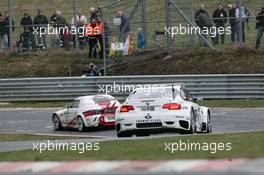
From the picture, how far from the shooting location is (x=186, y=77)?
3203 cm

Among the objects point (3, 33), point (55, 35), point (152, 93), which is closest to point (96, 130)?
point (152, 93)

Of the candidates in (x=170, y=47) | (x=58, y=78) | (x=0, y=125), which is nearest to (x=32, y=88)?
(x=58, y=78)

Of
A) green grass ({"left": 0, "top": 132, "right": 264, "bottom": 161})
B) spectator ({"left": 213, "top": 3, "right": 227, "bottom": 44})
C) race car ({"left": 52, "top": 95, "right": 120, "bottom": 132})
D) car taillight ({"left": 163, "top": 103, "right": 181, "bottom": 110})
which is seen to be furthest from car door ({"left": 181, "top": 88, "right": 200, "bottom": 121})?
spectator ({"left": 213, "top": 3, "right": 227, "bottom": 44})

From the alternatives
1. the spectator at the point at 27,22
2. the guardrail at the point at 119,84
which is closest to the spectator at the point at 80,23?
the spectator at the point at 27,22

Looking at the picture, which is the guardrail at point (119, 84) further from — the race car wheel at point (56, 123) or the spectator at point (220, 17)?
the race car wheel at point (56, 123)

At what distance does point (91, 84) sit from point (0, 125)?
26.2ft

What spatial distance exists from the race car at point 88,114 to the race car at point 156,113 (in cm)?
413

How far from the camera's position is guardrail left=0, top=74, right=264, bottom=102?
31.2 meters

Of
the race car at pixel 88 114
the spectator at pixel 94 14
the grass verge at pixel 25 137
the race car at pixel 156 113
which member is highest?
the spectator at pixel 94 14

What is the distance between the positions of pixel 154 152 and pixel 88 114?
9259mm

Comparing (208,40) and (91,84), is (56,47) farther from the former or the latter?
(208,40)

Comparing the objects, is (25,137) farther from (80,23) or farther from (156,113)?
(80,23)

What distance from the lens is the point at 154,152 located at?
14.6m

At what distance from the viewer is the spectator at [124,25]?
110ft
